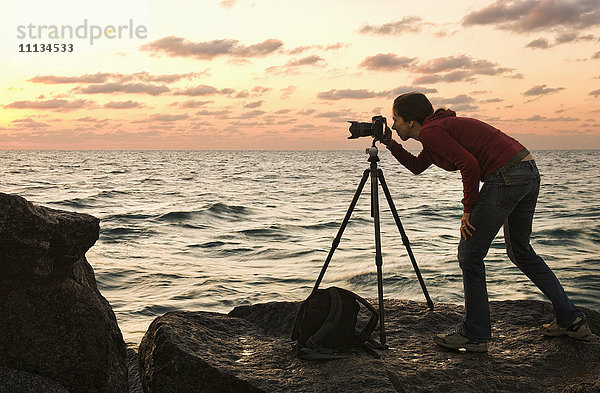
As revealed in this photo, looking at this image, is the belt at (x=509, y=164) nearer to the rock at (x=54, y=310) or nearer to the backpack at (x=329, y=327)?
the backpack at (x=329, y=327)

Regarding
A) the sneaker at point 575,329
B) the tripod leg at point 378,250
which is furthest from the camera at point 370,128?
the sneaker at point 575,329

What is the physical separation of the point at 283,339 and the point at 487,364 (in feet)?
5.28

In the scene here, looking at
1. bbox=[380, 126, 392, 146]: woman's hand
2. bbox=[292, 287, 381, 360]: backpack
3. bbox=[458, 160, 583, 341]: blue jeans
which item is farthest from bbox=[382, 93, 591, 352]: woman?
bbox=[292, 287, 381, 360]: backpack

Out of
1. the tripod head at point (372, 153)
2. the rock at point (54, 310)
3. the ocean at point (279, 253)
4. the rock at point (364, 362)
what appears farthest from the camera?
the ocean at point (279, 253)

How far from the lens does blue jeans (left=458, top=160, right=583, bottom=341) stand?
3711 millimetres

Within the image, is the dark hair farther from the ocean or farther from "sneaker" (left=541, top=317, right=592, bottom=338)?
the ocean

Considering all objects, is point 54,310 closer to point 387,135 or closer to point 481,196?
point 387,135

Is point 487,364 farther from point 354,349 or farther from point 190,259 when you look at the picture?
point 190,259

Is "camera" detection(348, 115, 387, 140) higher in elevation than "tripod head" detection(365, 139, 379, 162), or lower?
higher

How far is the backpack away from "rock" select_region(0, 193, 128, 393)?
1.43 meters

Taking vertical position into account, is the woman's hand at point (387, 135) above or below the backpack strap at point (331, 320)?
above

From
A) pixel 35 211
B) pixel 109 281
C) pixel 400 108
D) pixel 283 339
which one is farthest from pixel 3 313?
pixel 109 281

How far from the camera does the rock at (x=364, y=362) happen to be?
338cm

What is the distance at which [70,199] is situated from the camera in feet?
79.6
